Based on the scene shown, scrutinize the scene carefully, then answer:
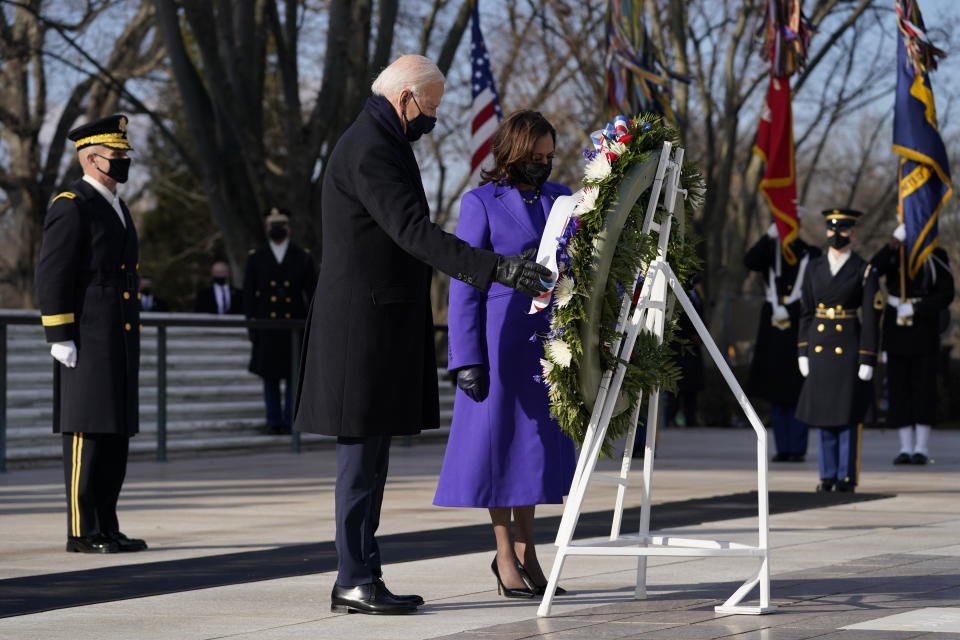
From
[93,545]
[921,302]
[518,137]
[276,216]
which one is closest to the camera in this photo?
[518,137]

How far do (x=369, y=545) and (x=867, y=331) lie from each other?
619 cm

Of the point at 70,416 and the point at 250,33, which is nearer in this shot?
the point at 70,416

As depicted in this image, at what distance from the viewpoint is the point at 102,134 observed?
830 centimetres

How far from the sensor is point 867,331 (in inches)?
453

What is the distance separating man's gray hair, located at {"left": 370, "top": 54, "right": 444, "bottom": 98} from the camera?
240 inches

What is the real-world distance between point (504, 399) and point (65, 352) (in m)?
2.64

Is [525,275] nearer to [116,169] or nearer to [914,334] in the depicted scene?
[116,169]

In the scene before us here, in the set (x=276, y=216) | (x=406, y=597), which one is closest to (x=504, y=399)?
(x=406, y=597)

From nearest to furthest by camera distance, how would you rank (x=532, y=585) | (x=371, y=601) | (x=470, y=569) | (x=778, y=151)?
(x=371, y=601)
(x=532, y=585)
(x=470, y=569)
(x=778, y=151)

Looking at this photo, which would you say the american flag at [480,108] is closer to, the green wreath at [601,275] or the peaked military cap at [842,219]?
the peaked military cap at [842,219]

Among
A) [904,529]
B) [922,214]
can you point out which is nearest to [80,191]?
[904,529]

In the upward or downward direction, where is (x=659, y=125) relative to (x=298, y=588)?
upward

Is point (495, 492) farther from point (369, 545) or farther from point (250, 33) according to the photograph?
point (250, 33)

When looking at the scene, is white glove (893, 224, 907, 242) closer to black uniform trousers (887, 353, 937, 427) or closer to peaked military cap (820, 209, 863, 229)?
black uniform trousers (887, 353, 937, 427)
